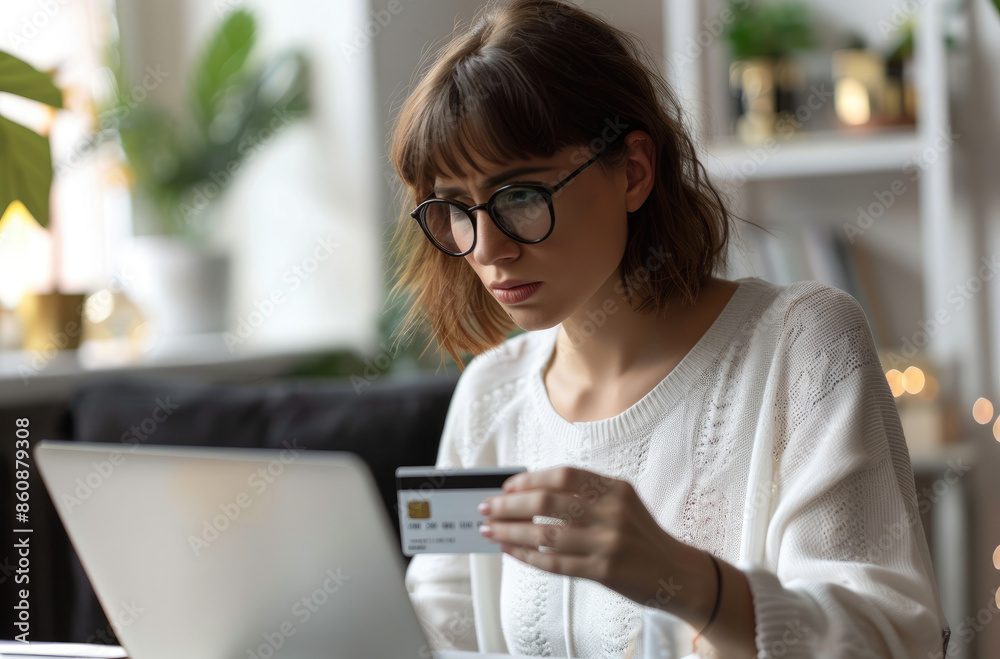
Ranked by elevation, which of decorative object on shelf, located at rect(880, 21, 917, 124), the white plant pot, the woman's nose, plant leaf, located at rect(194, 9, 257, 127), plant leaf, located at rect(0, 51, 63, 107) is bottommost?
the white plant pot

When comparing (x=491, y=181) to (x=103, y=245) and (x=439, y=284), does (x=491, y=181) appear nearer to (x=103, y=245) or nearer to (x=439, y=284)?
(x=439, y=284)

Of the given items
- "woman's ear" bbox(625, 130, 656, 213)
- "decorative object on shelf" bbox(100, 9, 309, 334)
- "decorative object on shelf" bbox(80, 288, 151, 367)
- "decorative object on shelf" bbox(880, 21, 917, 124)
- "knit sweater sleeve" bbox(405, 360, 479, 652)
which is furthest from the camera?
"decorative object on shelf" bbox(100, 9, 309, 334)

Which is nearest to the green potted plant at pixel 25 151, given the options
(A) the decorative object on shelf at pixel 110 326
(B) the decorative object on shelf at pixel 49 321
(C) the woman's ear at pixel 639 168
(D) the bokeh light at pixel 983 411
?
(C) the woman's ear at pixel 639 168

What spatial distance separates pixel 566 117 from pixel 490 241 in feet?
0.50

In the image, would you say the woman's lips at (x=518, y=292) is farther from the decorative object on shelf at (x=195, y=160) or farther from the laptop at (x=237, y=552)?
the decorative object on shelf at (x=195, y=160)

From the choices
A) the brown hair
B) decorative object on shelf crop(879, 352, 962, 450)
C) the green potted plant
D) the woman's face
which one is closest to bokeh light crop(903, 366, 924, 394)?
decorative object on shelf crop(879, 352, 962, 450)

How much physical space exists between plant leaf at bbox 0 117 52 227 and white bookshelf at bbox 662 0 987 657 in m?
1.31

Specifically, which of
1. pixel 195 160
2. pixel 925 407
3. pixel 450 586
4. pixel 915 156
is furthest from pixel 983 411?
pixel 195 160

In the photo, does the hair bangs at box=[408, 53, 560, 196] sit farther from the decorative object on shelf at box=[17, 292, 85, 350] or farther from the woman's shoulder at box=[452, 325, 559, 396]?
the decorative object on shelf at box=[17, 292, 85, 350]

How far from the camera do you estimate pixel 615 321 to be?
117 centimetres

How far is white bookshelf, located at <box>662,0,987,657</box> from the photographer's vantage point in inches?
75.4

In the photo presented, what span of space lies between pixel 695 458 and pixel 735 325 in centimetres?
16

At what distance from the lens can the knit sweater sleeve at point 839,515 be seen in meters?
0.77

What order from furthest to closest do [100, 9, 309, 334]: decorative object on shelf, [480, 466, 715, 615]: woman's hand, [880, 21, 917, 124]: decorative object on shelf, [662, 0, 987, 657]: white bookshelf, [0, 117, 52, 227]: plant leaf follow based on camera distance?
[100, 9, 309, 334]: decorative object on shelf → [880, 21, 917, 124]: decorative object on shelf → [662, 0, 987, 657]: white bookshelf → [0, 117, 52, 227]: plant leaf → [480, 466, 715, 615]: woman's hand
